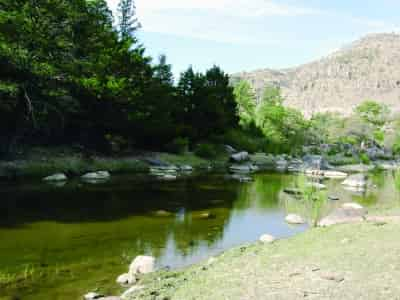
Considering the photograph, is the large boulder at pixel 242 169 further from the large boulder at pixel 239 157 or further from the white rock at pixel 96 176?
Result: the white rock at pixel 96 176

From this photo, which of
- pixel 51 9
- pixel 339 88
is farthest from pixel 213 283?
pixel 339 88

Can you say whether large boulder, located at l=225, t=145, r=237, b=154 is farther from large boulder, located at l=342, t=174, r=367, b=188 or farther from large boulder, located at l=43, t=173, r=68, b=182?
large boulder, located at l=43, t=173, r=68, b=182

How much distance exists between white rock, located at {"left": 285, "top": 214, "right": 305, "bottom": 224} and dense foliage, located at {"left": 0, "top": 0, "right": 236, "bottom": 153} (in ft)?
47.2

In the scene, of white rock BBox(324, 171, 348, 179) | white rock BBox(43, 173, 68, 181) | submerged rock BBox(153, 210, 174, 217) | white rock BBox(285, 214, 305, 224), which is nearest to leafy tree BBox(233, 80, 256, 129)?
white rock BBox(324, 171, 348, 179)

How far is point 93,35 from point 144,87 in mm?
5600

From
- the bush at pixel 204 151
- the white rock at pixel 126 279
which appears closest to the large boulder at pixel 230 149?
the bush at pixel 204 151

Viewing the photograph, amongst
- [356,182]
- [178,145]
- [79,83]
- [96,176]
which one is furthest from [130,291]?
[178,145]

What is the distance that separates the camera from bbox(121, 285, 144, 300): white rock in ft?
24.7

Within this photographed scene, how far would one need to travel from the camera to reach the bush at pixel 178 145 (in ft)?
123

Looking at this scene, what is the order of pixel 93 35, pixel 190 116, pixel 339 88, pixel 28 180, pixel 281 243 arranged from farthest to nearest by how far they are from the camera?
pixel 339 88, pixel 190 116, pixel 93 35, pixel 28 180, pixel 281 243

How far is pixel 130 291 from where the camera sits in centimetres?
781

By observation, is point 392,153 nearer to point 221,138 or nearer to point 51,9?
point 221,138

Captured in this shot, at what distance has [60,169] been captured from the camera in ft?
86.1

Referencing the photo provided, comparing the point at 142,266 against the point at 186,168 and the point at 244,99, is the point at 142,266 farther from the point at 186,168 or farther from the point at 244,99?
the point at 244,99
